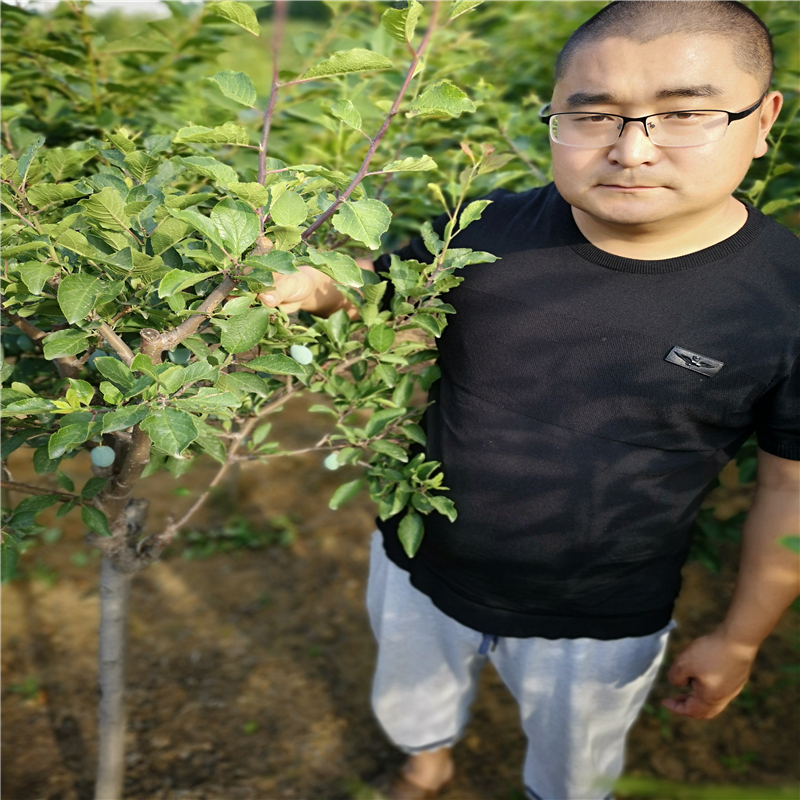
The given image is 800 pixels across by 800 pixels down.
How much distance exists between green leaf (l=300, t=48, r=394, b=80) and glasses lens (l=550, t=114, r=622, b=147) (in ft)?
1.30

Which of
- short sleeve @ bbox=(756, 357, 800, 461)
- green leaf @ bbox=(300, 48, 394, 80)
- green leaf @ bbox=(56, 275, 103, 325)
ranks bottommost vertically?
short sleeve @ bbox=(756, 357, 800, 461)

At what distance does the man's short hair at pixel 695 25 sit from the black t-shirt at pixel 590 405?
10.6 inches

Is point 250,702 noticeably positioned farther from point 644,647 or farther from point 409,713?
point 644,647

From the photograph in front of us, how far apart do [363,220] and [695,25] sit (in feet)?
1.98

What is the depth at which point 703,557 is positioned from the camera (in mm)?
1933

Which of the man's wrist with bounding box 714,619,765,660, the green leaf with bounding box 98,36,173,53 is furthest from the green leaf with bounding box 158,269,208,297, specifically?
the green leaf with bounding box 98,36,173,53

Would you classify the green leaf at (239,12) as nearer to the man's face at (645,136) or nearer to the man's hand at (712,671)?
the man's face at (645,136)

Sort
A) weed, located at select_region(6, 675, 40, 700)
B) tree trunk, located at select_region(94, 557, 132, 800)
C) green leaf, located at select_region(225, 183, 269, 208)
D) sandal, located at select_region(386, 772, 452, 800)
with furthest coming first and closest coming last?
weed, located at select_region(6, 675, 40, 700), sandal, located at select_region(386, 772, 452, 800), tree trunk, located at select_region(94, 557, 132, 800), green leaf, located at select_region(225, 183, 269, 208)

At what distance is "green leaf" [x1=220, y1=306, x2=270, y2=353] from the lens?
1.00 meters

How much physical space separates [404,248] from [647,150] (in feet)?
1.86

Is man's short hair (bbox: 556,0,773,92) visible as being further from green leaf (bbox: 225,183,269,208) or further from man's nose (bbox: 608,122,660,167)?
green leaf (bbox: 225,183,269,208)

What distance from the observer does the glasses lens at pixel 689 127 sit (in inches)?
43.5

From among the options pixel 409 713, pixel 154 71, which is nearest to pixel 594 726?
pixel 409 713

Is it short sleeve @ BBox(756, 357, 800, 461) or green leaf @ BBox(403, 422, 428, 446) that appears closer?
short sleeve @ BBox(756, 357, 800, 461)
